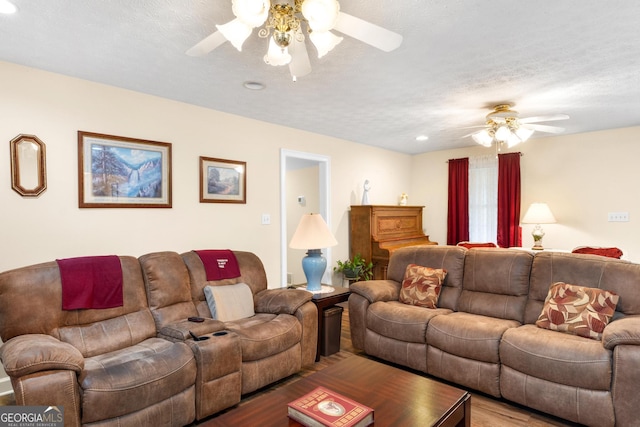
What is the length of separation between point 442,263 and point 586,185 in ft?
10.1

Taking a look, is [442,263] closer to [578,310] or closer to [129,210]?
[578,310]

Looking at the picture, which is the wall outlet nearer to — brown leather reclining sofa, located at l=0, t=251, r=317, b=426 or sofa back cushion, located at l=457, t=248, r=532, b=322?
sofa back cushion, located at l=457, t=248, r=532, b=322

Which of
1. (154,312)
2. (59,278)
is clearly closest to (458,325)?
(154,312)

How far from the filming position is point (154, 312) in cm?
264

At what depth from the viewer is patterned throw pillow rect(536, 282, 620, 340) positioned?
2350 millimetres

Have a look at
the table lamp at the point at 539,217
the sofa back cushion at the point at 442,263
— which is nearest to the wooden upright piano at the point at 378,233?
the sofa back cushion at the point at 442,263

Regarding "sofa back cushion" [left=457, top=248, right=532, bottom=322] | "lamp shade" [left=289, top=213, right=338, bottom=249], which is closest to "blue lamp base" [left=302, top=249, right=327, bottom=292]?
"lamp shade" [left=289, top=213, right=338, bottom=249]

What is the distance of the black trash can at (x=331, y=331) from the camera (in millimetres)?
3221

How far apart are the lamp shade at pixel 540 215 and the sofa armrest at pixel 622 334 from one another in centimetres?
288

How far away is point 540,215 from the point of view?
15.8ft

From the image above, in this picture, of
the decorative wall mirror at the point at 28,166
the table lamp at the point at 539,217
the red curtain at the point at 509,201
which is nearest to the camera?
the decorative wall mirror at the point at 28,166

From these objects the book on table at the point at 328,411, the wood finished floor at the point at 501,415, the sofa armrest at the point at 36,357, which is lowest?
the wood finished floor at the point at 501,415

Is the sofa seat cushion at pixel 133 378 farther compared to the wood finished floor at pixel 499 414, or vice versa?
the wood finished floor at pixel 499 414

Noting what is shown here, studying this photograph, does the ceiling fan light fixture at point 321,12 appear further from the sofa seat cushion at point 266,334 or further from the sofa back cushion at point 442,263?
the sofa back cushion at point 442,263
